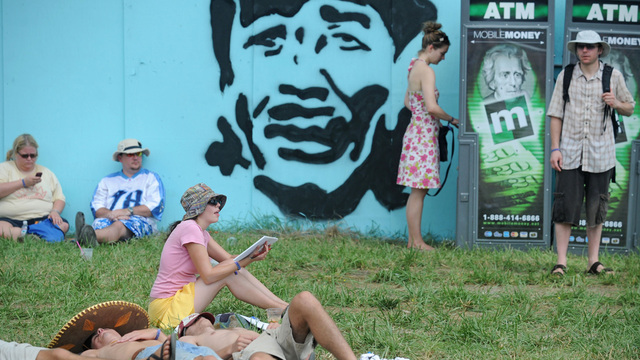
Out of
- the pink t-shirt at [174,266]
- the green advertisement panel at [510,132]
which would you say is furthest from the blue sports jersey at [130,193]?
the green advertisement panel at [510,132]

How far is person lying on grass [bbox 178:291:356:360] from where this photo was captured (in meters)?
3.37

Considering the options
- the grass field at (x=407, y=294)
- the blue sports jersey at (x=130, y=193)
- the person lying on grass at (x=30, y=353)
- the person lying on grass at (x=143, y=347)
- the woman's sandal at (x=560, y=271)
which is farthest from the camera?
the blue sports jersey at (x=130, y=193)

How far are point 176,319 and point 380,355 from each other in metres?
1.24

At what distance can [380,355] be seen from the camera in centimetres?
385

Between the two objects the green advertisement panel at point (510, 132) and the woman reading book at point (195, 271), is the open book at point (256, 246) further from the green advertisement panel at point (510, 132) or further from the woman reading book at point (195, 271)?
the green advertisement panel at point (510, 132)

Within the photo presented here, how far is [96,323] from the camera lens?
3.58 metres

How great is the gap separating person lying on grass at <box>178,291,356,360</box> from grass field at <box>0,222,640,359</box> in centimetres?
44

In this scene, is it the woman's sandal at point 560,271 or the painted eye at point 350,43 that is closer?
the woman's sandal at point 560,271

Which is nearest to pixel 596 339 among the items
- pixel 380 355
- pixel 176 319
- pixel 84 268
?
pixel 380 355

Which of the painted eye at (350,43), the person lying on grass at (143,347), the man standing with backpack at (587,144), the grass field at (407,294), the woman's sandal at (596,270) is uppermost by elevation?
the painted eye at (350,43)

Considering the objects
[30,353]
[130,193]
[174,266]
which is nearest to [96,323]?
[30,353]

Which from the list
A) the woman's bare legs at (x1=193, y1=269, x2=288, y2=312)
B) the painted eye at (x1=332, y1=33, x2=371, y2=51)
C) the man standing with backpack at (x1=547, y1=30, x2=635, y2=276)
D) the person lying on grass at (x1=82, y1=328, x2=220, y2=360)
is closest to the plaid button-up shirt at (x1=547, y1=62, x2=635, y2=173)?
the man standing with backpack at (x1=547, y1=30, x2=635, y2=276)

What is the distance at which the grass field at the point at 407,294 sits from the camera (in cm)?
403

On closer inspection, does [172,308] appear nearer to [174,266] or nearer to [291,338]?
[174,266]
